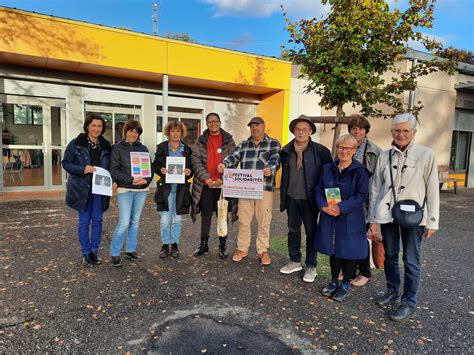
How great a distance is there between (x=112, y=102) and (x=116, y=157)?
7431 millimetres

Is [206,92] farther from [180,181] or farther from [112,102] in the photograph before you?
[180,181]

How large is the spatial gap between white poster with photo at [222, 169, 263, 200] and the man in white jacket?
1490mm

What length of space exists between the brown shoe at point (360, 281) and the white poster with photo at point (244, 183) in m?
1.54

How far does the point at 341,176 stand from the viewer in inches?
150

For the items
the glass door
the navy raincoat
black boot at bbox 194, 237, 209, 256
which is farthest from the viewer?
the glass door

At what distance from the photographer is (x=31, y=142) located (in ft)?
34.6

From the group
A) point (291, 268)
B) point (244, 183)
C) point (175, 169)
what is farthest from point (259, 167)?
point (291, 268)

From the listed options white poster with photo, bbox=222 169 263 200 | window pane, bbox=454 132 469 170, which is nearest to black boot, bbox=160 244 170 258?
white poster with photo, bbox=222 169 263 200

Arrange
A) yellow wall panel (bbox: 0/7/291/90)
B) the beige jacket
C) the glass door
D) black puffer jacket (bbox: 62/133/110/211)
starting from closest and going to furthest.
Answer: the beige jacket < black puffer jacket (bbox: 62/133/110/211) < yellow wall panel (bbox: 0/7/291/90) < the glass door

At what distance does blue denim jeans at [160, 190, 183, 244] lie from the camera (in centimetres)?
493

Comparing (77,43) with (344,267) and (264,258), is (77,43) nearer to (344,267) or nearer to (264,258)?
(264,258)

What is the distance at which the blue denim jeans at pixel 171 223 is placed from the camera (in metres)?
4.93

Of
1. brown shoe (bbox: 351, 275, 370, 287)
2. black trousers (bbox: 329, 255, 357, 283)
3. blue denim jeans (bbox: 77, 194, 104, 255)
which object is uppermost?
blue denim jeans (bbox: 77, 194, 104, 255)

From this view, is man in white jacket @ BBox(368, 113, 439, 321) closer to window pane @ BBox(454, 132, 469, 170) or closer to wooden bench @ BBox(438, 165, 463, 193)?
wooden bench @ BBox(438, 165, 463, 193)
